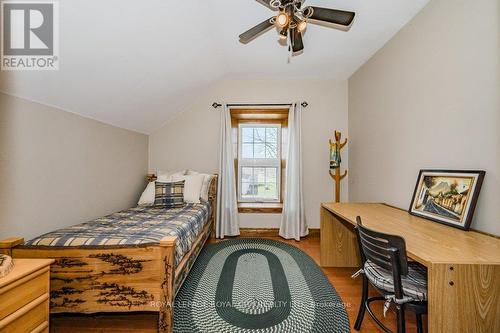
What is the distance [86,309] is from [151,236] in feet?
1.80

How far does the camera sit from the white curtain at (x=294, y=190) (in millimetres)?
3289

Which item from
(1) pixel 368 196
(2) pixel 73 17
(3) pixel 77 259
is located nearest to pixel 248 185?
(1) pixel 368 196

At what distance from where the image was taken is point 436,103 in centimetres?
175

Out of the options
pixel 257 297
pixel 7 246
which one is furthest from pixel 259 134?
pixel 7 246

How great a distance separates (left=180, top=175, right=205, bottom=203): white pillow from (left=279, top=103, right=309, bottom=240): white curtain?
1.30 meters

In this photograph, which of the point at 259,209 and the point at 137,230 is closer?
the point at 137,230

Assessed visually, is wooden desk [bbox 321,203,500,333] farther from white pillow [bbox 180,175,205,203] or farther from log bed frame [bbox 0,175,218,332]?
white pillow [bbox 180,175,205,203]

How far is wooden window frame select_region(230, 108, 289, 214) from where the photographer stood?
3.53 m

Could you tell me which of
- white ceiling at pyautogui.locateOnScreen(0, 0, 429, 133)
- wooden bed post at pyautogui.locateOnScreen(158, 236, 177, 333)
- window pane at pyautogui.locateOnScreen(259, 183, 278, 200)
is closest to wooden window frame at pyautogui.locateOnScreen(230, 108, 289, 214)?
window pane at pyautogui.locateOnScreen(259, 183, 278, 200)

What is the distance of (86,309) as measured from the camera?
4.54 ft

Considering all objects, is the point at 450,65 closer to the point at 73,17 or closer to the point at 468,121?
the point at 468,121

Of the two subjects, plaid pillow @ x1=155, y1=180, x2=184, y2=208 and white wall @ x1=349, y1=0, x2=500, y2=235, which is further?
plaid pillow @ x1=155, y1=180, x2=184, y2=208

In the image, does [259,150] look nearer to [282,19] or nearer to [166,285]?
[282,19]

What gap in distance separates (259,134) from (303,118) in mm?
780
